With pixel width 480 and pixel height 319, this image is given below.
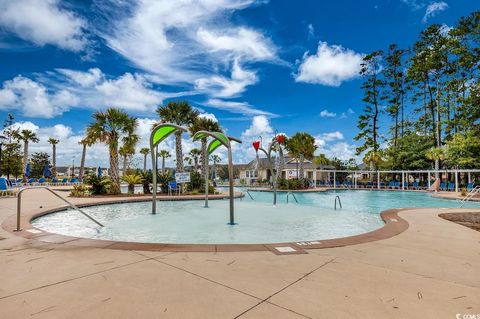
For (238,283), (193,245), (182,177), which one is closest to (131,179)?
(182,177)

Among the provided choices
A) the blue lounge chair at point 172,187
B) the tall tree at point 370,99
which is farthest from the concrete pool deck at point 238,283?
the tall tree at point 370,99

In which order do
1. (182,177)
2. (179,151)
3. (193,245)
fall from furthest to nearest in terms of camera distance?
(179,151), (182,177), (193,245)

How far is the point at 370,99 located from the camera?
37062mm

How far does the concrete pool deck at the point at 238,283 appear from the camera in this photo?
2.32m

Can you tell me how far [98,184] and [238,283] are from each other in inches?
655

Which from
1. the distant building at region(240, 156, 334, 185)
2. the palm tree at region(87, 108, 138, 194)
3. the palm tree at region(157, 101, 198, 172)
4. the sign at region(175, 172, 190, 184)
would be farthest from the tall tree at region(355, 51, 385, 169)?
the palm tree at region(87, 108, 138, 194)

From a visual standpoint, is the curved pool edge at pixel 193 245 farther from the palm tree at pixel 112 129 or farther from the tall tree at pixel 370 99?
the tall tree at pixel 370 99

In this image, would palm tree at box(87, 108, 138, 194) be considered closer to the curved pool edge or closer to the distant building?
the curved pool edge

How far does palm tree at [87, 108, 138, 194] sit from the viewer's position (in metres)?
16.9

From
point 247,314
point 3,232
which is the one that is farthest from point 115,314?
point 3,232

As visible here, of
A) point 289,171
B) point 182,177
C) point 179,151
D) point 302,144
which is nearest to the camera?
point 182,177

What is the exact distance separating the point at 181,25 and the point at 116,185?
430 inches

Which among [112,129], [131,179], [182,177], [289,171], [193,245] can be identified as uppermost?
[112,129]

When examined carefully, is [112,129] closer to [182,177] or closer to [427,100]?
[182,177]
